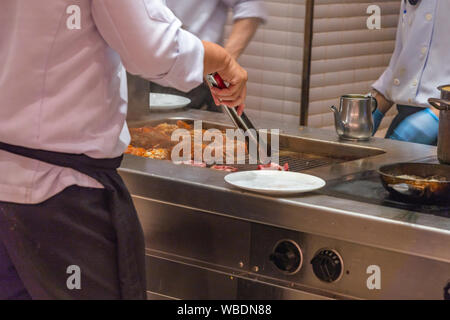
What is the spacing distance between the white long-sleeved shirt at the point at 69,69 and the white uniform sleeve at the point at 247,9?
1.72m

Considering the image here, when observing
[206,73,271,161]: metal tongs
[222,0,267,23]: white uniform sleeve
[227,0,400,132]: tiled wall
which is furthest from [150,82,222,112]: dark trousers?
[227,0,400,132]: tiled wall

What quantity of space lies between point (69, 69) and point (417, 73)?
6.31 ft

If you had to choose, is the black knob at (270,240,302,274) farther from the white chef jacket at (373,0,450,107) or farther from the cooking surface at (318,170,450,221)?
the white chef jacket at (373,0,450,107)

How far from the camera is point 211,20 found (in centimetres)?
311

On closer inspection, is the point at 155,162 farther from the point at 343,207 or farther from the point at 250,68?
the point at 250,68

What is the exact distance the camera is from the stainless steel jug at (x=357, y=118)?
7.68 ft

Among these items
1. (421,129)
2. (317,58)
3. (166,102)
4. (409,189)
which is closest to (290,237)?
(409,189)

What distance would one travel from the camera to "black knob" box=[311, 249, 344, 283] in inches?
64.4

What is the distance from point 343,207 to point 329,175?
1.11ft

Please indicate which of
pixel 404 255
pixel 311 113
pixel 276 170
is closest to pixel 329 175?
pixel 276 170

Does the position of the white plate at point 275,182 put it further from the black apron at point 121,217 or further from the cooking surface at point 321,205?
the black apron at point 121,217

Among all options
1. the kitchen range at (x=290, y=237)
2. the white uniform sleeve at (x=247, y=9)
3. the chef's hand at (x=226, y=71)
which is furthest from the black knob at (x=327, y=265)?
the white uniform sleeve at (x=247, y=9)

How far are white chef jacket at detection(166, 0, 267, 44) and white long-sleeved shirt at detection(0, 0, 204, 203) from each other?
1.73 m

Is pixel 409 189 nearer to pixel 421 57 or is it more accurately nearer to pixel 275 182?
pixel 275 182
